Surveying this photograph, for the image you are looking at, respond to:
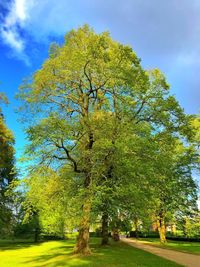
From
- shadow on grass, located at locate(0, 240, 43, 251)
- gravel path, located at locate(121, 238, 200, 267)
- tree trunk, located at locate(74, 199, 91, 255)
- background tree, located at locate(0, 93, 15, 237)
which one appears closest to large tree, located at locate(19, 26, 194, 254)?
tree trunk, located at locate(74, 199, 91, 255)

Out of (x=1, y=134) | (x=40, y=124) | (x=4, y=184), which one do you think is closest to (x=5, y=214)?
(x=4, y=184)

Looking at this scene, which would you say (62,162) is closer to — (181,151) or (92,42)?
(92,42)

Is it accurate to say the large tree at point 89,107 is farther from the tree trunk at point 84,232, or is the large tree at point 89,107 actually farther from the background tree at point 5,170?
the background tree at point 5,170

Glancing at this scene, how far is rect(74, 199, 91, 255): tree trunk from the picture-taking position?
732 inches

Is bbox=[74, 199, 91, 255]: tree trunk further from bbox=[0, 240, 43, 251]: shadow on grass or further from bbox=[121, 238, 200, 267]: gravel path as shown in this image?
bbox=[0, 240, 43, 251]: shadow on grass

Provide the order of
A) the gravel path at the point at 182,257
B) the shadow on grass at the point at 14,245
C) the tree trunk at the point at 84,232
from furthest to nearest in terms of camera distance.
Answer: the shadow on grass at the point at 14,245, the gravel path at the point at 182,257, the tree trunk at the point at 84,232

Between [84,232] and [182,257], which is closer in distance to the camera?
[84,232]

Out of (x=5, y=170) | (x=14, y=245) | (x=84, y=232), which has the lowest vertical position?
(x=84, y=232)

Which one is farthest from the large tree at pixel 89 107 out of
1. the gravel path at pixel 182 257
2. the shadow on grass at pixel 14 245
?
the shadow on grass at pixel 14 245

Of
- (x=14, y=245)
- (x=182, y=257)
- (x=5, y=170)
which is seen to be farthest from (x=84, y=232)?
(x=14, y=245)

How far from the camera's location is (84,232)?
68.6ft

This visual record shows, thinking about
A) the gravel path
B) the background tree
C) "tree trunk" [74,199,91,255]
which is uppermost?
the background tree

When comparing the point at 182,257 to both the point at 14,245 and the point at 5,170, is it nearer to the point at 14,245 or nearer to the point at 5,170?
the point at 5,170

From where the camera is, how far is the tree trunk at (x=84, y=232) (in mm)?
18594
